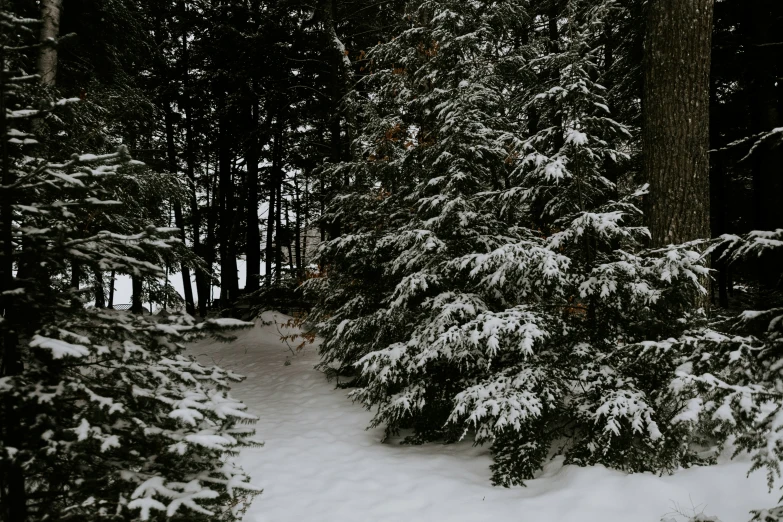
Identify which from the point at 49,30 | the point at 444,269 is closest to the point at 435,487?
the point at 444,269

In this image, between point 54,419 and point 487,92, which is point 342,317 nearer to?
point 487,92

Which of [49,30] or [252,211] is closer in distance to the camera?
[49,30]

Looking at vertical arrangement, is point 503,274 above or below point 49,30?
below

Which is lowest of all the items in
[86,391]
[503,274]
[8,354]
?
[86,391]

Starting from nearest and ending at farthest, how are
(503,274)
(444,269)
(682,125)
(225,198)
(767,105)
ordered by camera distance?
(503,274) → (682,125) → (444,269) → (767,105) → (225,198)

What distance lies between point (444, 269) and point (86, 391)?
4277 millimetres

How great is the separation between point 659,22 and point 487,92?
2.12m

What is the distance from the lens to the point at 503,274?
479 cm

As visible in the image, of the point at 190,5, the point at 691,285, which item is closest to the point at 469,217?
the point at 691,285

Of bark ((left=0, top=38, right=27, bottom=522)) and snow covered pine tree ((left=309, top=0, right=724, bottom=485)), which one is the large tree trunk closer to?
snow covered pine tree ((left=309, top=0, right=724, bottom=485))

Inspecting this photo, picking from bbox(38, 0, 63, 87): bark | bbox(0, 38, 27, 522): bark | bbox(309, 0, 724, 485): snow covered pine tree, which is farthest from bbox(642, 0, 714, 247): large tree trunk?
bbox(38, 0, 63, 87): bark

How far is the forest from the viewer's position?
2432 millimetres

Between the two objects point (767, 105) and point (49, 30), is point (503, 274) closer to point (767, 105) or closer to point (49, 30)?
point (49, 30)

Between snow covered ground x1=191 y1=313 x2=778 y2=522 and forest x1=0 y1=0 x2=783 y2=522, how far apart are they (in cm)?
21
